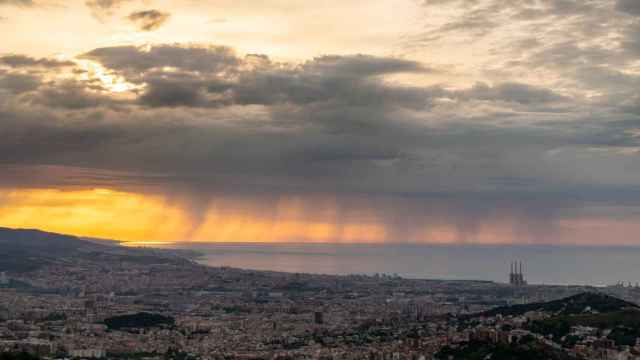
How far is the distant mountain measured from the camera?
4395 inches

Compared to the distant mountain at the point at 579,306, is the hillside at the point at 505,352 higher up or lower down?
lower down

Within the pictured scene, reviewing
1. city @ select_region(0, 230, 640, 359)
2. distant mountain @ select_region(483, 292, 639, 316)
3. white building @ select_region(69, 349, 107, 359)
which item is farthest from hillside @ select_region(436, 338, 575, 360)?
white building @ select_region(69, 349, 107, 359)

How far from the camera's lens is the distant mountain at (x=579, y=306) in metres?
112

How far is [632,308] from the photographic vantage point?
107688mm

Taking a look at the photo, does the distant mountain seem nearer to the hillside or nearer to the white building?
the hillside

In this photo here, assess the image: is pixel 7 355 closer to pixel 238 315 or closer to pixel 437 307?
pixel 238 315

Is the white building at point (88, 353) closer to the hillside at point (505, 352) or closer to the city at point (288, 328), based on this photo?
the city at point (288, 328)

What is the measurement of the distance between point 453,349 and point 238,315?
77.1 metres

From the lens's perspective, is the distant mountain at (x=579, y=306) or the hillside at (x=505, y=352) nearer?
the hillside at (x=505, y=352)

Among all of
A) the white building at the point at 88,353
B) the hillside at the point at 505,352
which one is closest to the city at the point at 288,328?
the white building at the point at 88,353

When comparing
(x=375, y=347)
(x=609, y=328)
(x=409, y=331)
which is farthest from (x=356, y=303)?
(x=609, y=328)

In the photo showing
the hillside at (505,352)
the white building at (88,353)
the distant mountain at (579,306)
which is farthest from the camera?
the distant mountain at (579,306)

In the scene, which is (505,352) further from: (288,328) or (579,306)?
(288,328)

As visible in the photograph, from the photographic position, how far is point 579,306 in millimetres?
116938
